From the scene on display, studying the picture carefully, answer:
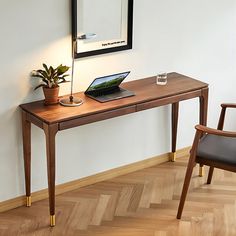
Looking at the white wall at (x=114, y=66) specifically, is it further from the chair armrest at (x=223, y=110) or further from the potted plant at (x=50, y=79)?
the chair armrest at (x=223, y=110)

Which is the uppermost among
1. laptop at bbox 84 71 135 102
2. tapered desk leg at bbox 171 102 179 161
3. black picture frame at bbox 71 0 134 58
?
black picture frame at bbox 71 0 134 58

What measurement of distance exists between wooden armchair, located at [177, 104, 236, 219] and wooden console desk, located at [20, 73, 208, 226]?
35cm

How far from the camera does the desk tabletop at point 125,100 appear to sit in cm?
331

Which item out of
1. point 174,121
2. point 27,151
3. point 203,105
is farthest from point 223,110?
point 27,151

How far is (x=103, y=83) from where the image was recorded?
354 cm

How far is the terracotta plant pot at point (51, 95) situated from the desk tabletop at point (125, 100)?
0.03m

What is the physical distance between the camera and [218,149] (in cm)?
343

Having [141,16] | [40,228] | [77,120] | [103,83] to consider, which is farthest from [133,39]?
[40,228]

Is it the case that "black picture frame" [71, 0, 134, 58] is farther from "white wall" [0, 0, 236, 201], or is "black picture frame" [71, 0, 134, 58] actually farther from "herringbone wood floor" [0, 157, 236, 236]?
"herringbone wood floor" [0, 157, 236, 236]

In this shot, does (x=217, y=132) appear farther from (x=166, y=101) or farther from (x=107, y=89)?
(x=107, y=89)

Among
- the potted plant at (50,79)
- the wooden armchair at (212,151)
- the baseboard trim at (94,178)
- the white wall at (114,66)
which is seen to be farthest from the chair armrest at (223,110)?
the potted plant at (50,79)

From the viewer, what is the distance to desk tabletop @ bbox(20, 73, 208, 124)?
3309mm

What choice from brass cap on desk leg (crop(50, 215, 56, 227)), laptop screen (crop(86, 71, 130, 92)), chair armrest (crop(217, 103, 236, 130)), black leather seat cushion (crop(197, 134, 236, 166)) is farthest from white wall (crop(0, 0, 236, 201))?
black leather seat cushion (crop(197, 134, 236, 166))

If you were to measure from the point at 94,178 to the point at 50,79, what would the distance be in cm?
87
